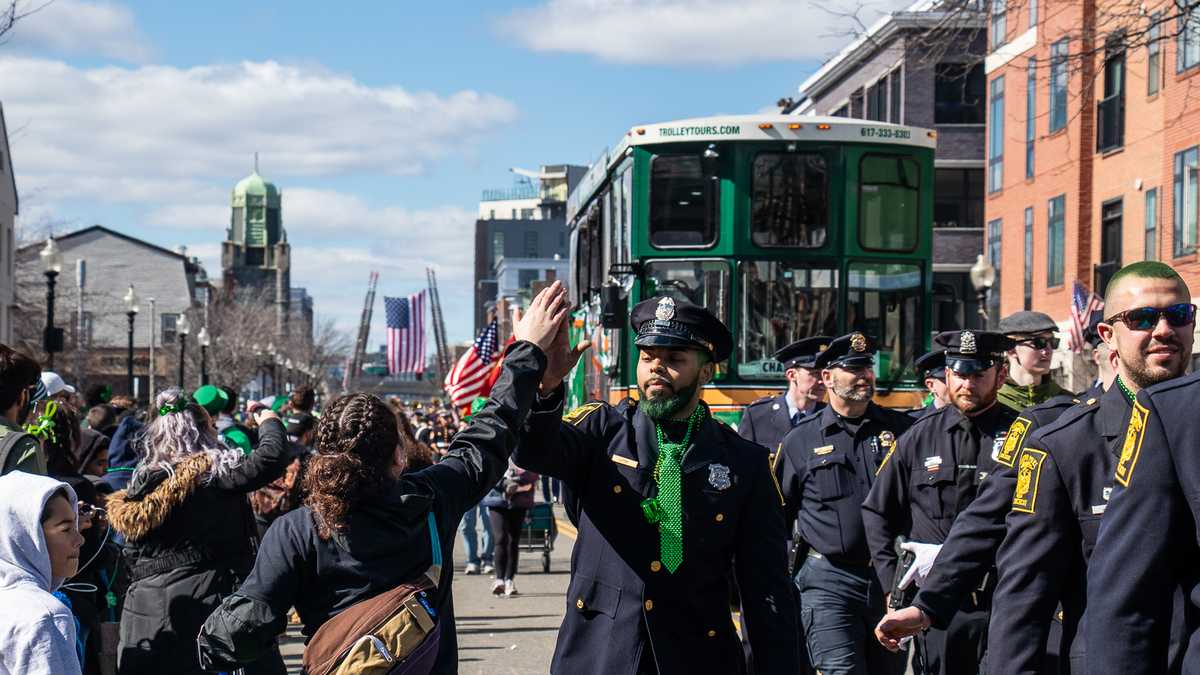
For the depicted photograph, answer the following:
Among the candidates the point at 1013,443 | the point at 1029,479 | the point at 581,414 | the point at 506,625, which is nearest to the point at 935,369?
the point at 1013,443

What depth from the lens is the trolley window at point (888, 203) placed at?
16.4 metres

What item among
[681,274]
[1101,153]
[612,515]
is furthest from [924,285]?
[1101,153]

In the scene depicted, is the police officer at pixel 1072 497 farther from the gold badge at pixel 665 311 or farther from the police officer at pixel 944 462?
the police officer at pixel 944 462

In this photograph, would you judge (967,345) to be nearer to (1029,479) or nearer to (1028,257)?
(1029,479)

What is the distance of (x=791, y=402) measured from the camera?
1084 centimetres

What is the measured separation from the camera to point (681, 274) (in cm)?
1617

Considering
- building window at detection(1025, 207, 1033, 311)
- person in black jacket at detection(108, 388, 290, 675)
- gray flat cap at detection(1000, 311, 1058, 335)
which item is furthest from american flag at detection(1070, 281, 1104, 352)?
person in black jacket at detection(108, 388, 290, 675)

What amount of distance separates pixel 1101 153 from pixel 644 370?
3009 centimetres

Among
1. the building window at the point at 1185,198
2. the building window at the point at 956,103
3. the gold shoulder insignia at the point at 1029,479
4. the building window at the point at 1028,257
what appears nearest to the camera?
the gold shoulder insignia at the point at 1029,479

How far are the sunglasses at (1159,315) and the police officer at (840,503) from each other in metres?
3.74

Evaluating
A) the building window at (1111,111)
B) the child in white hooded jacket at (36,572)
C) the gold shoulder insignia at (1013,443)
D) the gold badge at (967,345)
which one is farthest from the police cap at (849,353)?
the building window at (1111,111)

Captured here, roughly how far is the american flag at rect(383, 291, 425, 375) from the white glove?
241 ft

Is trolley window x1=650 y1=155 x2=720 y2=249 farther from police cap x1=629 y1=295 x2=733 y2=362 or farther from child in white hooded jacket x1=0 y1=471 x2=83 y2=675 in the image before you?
child in white hooded jacket x1=0 y1=471 x2=83 y2=675

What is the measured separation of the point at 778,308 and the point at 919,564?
9.62 meters
